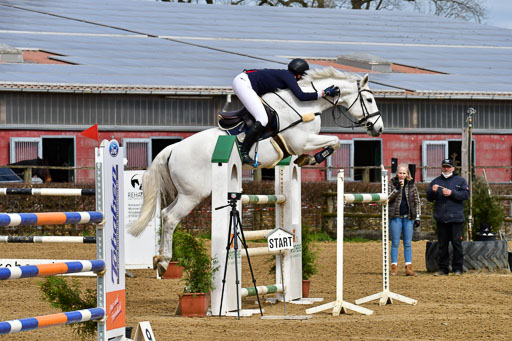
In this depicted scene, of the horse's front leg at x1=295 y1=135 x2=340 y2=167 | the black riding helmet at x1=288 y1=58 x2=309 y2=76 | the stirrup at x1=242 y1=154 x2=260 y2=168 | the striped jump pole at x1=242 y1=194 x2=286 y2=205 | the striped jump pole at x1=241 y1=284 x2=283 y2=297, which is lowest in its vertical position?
the striped jump pole at x1=241 y1=284 x2=283 y2=297

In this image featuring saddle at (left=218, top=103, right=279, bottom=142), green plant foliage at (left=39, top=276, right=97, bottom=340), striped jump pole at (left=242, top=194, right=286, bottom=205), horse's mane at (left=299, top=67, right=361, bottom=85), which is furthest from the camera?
horse's mane at (left=299, top=67, right=361, bottom=85)

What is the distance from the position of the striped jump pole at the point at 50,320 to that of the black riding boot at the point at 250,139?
3.99m

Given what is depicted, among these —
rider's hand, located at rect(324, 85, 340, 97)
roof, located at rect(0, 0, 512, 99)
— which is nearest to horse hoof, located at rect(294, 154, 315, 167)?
rider's hand, located at rect(324, 85, 340, 97)

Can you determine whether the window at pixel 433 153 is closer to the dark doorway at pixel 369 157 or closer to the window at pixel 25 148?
the dark doorway at pixel 369 157

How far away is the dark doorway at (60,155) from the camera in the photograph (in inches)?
805

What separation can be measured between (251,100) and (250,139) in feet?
1.33

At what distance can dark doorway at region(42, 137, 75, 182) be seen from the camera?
20.4 metres

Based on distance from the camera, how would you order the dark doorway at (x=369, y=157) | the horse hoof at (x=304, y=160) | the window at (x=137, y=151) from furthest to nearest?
the dark doorway at (x=369, y=157)
the window at (x=137, y=151)
the horse hoof at (x=304, y=160)

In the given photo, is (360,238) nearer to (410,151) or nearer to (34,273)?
(410,151)

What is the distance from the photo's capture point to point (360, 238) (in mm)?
19047

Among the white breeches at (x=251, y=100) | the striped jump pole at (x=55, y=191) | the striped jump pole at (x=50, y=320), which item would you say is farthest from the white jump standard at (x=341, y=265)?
the striped jump pole at (x=50, y=320)

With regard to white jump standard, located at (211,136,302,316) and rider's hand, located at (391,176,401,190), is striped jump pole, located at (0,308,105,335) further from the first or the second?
rider's hand, located at (391,176,401,190)

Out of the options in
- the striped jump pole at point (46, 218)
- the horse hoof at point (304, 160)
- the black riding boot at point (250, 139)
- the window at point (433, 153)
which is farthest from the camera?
the window at point (433, 153)

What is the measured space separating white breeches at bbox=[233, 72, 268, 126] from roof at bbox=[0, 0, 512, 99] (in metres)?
10.7
